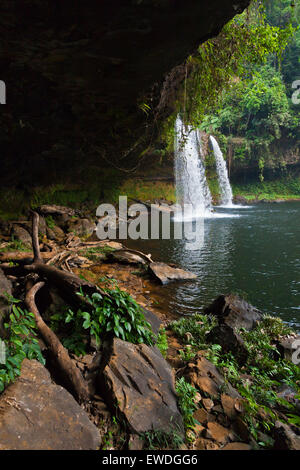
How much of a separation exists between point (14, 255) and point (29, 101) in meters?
3.02

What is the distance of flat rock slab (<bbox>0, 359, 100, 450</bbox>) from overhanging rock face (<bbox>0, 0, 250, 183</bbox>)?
3316mm

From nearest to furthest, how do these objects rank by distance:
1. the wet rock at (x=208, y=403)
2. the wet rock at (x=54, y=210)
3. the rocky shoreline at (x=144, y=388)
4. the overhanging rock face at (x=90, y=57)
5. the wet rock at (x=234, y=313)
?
the rocky shoreline at (x=144, y=388), the wet rock at (x=208, y=403), the overhanging rock face at (x=90, y=57), the wet rock at (x=234, y=313), the wet rock at (x=54, y=210)

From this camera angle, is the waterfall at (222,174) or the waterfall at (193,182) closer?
the waterfall at (193,182)

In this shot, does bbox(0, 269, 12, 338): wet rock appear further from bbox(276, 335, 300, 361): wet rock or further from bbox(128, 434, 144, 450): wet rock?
bbox(276, 335, 300, 361): wet rock

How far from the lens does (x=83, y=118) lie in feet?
18.7

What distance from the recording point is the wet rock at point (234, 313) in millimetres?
4332

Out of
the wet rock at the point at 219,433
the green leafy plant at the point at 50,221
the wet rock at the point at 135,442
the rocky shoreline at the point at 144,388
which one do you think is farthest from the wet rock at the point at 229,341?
the green leafy plant at the point at 50,221

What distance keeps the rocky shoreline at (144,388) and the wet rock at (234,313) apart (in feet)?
0.70

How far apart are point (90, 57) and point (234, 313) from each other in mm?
4425

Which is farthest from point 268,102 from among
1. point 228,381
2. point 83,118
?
point 228,381

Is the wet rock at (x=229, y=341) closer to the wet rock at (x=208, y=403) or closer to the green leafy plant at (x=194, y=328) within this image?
the green leafy plant at (x=194, y=328)
